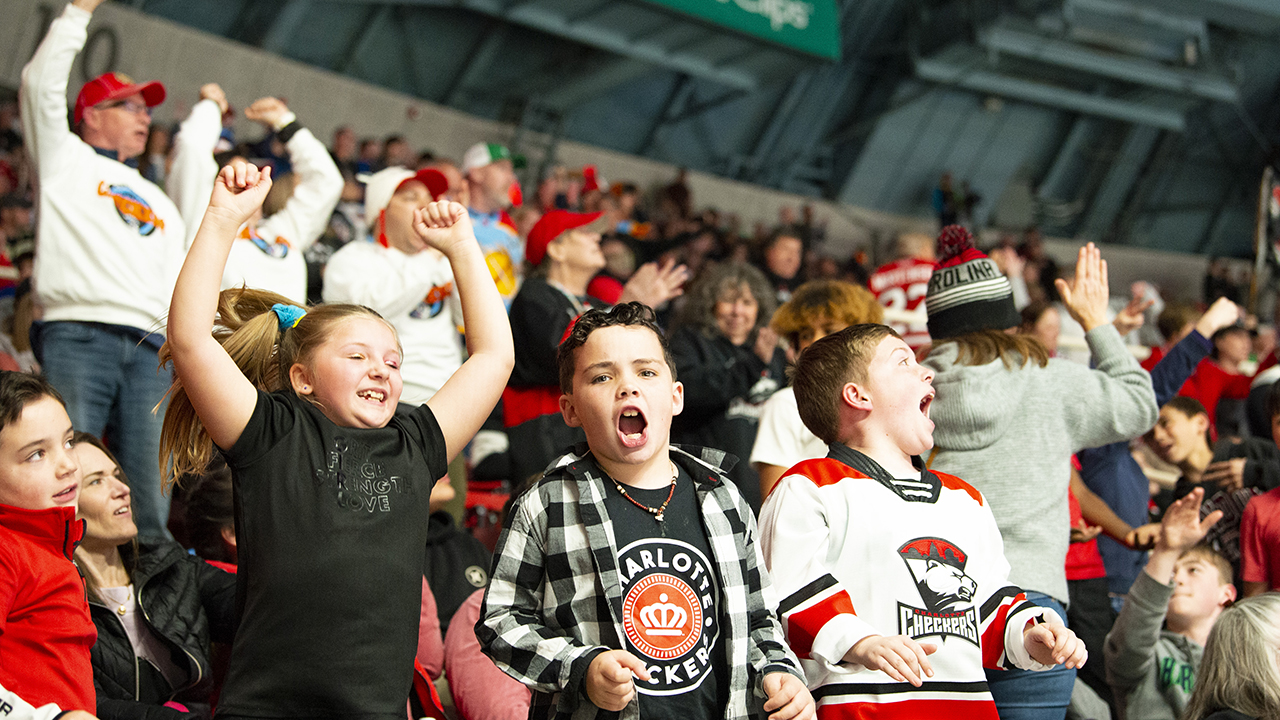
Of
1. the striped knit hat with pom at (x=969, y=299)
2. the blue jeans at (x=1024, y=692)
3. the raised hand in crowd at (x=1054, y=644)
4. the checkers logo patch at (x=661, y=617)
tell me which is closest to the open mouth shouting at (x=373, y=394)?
the checkers logo patch at (x=661, y=617)

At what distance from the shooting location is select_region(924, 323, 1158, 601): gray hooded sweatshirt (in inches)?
116

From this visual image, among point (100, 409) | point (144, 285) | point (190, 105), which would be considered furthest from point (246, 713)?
point (190, 105)

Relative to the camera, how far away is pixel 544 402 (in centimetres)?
419

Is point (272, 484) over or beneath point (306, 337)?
beneath

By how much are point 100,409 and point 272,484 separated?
1.86 m

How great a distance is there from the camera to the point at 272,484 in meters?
2.01

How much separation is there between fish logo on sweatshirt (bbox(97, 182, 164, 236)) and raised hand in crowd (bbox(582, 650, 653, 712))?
2.66m

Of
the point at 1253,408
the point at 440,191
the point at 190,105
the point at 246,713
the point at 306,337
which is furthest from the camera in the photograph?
the point at 190,105

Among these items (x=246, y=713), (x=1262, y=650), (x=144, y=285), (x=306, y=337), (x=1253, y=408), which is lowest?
(x=246, y=713)

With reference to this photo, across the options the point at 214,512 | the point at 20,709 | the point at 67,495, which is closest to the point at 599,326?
the point at 67,495

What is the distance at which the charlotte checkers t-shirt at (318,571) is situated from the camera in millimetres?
1947

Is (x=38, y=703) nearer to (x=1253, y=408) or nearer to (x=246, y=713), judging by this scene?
(x=246, y=713)

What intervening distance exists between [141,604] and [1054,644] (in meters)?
2.11

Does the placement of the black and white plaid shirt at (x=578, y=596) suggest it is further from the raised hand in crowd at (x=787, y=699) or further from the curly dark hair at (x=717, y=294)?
the curly dark hair at (x=717, y=294)
